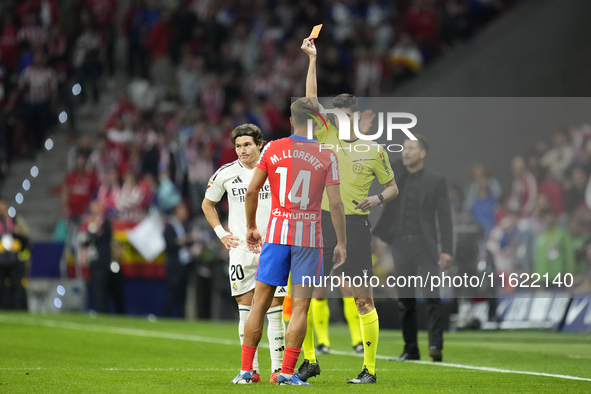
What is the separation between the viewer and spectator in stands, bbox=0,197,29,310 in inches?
747

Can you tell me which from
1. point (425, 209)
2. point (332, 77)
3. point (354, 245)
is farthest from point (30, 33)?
point (354, 245)

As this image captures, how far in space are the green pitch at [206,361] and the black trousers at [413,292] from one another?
18.4 inches

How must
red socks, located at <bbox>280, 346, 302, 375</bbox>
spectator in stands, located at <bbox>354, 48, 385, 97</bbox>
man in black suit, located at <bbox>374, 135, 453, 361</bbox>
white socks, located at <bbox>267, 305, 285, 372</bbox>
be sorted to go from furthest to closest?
1. spectator in stands, located at <bbox>354, 48, 385, 97</bbox>
2. man in black suit, located at <bbox>374, 135, 453, 361</bbox>
3. white socks, located at <bbox>267, 305, 285, 372</bbox>
4. red socks, located at <bbox>280, 346, 302, 375</bbox>

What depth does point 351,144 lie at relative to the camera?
8.70m

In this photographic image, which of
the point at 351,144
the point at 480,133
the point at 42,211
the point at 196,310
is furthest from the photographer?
the point at 42,211

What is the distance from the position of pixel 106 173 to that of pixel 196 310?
4272 mm

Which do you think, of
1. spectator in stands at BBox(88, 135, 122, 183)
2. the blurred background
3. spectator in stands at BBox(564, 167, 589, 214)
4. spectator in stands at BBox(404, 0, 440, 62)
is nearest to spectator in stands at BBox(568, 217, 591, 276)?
the blurred background

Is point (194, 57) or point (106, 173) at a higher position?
point (194, 57)

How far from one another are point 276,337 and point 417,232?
11.3ft

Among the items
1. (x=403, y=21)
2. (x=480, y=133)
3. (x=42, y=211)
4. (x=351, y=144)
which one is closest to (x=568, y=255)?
(x=480, y=133)

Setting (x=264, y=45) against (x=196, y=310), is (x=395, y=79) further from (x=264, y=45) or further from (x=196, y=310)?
(x=196, y=310)

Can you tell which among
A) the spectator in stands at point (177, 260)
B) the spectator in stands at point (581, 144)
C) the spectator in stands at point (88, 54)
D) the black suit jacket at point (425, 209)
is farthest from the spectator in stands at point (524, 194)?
the spectator in stands at point (88, 54)

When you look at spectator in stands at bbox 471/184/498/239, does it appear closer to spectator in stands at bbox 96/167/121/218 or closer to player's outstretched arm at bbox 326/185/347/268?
player's outstretched arm at bbox 326/185/347/268

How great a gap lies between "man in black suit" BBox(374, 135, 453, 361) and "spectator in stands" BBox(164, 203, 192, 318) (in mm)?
8096
